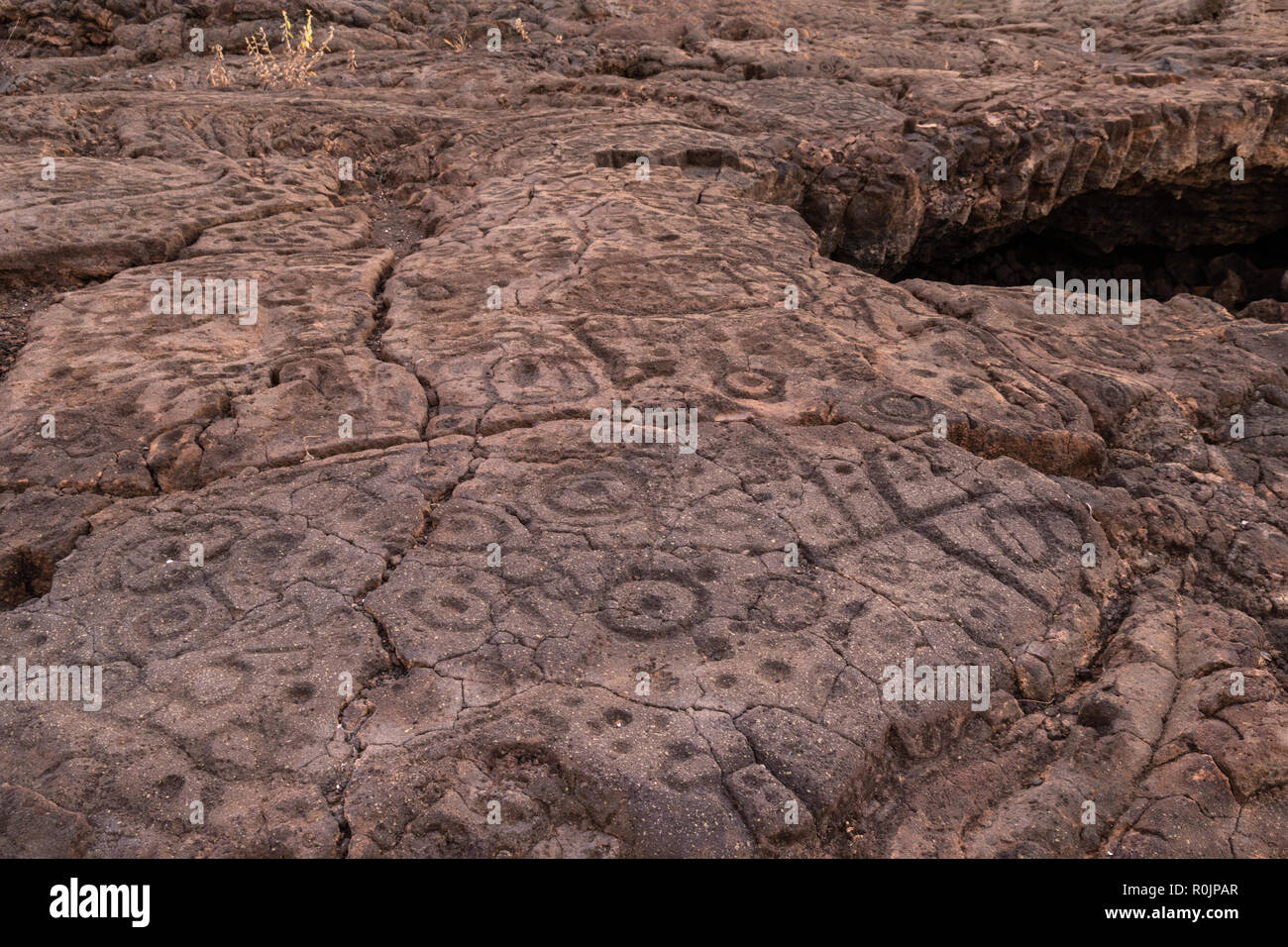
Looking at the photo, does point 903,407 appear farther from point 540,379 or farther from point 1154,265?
point 1154,265

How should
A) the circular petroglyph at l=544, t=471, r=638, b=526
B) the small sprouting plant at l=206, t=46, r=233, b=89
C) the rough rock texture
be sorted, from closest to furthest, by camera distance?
the rough rock texture → the circular petroglyph at l=544, t=471, r=638, b=526 → the small sprouting plant at l=206, t=46, r=233, b=89

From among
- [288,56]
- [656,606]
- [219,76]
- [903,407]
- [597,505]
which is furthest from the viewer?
[288,56]

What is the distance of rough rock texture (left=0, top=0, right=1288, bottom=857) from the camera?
83.3 inches

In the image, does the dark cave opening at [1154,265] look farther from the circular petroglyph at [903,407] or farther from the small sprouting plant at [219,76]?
the small sprouting plant at [219,76]

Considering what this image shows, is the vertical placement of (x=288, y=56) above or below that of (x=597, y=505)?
above

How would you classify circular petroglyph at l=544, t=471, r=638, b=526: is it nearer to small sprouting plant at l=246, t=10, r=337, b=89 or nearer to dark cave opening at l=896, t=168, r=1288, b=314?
dark cave opening at l=896, t=168, r=1288, b=314

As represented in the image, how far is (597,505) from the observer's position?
2881mm

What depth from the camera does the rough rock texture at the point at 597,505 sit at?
2.12 m

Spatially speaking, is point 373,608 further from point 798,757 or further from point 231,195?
point 231,195

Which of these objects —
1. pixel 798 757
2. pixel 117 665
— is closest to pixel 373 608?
pixel 117 665

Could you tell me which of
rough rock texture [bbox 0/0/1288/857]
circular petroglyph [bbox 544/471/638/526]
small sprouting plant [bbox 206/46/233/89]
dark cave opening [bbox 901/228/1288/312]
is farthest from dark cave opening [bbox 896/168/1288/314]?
small sprouting plant [bbox 206/46/233/89]

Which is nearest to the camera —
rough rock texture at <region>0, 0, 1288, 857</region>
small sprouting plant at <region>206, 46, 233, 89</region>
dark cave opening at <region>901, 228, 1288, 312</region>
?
rough rock texture at <region>0, 0, 1288, 857</region>

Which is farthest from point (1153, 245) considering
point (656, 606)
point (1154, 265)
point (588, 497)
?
point (656, 606)

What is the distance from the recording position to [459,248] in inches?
177
